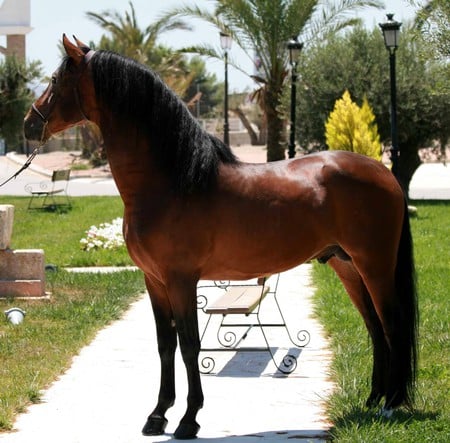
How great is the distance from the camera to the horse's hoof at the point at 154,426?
6.46 meters

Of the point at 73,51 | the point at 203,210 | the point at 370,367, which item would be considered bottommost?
the point at 370,367

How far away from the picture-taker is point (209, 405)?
7238 mm


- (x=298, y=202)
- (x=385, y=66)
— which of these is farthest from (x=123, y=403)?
(x=385, y=66)

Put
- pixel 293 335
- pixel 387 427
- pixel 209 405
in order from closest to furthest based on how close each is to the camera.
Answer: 1. pixel 387 427
2. pixel 209 405
3. pixel 293 335

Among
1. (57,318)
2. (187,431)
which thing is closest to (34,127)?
(187,431)

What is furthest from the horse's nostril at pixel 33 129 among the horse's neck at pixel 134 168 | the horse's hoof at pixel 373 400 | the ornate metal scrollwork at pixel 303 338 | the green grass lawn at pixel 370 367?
the ornate metal scrollwork at pixel 303 338

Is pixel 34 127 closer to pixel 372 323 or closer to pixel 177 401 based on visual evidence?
pixel 177 401

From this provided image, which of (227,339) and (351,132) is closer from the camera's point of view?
(227,339)

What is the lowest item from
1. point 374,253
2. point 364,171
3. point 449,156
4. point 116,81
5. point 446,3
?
point 449,156

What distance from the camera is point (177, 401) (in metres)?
7.36

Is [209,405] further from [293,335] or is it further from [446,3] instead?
[446,3]

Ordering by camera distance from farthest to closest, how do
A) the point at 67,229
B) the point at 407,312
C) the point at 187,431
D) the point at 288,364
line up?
the point at 67,229 < the point at 288,364 < the point at 407,312 < the point at 187,431

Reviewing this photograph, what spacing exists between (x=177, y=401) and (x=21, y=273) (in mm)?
5430

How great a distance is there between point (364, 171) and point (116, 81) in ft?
5.46
